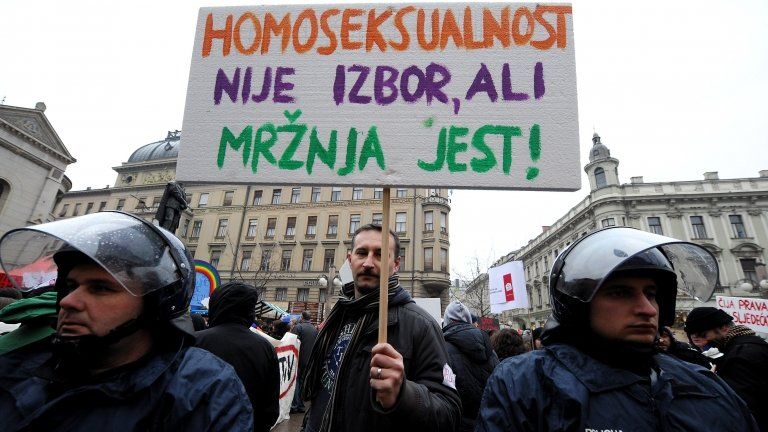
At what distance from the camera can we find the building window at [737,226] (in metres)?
31.2

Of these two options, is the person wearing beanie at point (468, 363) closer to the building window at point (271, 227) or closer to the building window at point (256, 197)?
the building window at point (271, 227)

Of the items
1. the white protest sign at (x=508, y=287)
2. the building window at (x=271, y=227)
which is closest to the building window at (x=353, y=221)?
the building window at (x=271, y=227)

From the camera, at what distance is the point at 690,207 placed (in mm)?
32688

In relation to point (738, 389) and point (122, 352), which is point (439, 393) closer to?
point (122, 352)

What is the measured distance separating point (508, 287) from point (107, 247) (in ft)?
31.5

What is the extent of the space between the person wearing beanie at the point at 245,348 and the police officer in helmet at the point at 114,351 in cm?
152

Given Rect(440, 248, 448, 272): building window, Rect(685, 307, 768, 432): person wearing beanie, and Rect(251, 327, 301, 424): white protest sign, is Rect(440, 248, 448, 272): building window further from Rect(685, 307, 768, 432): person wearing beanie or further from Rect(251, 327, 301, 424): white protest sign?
Rect(685, 307, 768, 432): person wearing beanie

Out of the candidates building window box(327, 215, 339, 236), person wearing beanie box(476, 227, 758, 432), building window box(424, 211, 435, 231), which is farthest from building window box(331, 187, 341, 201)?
person wearing beanie box(476, 227, 758, 432)

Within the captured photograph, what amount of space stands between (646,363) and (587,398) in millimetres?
314

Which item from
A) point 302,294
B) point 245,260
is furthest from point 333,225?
point 245,260

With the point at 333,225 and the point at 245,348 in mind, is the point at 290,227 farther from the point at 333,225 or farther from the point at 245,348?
Answer: the point at 245,348

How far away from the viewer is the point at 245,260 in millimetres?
33250

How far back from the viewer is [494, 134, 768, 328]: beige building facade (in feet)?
98.0

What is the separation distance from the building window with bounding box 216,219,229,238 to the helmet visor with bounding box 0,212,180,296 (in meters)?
35.9
